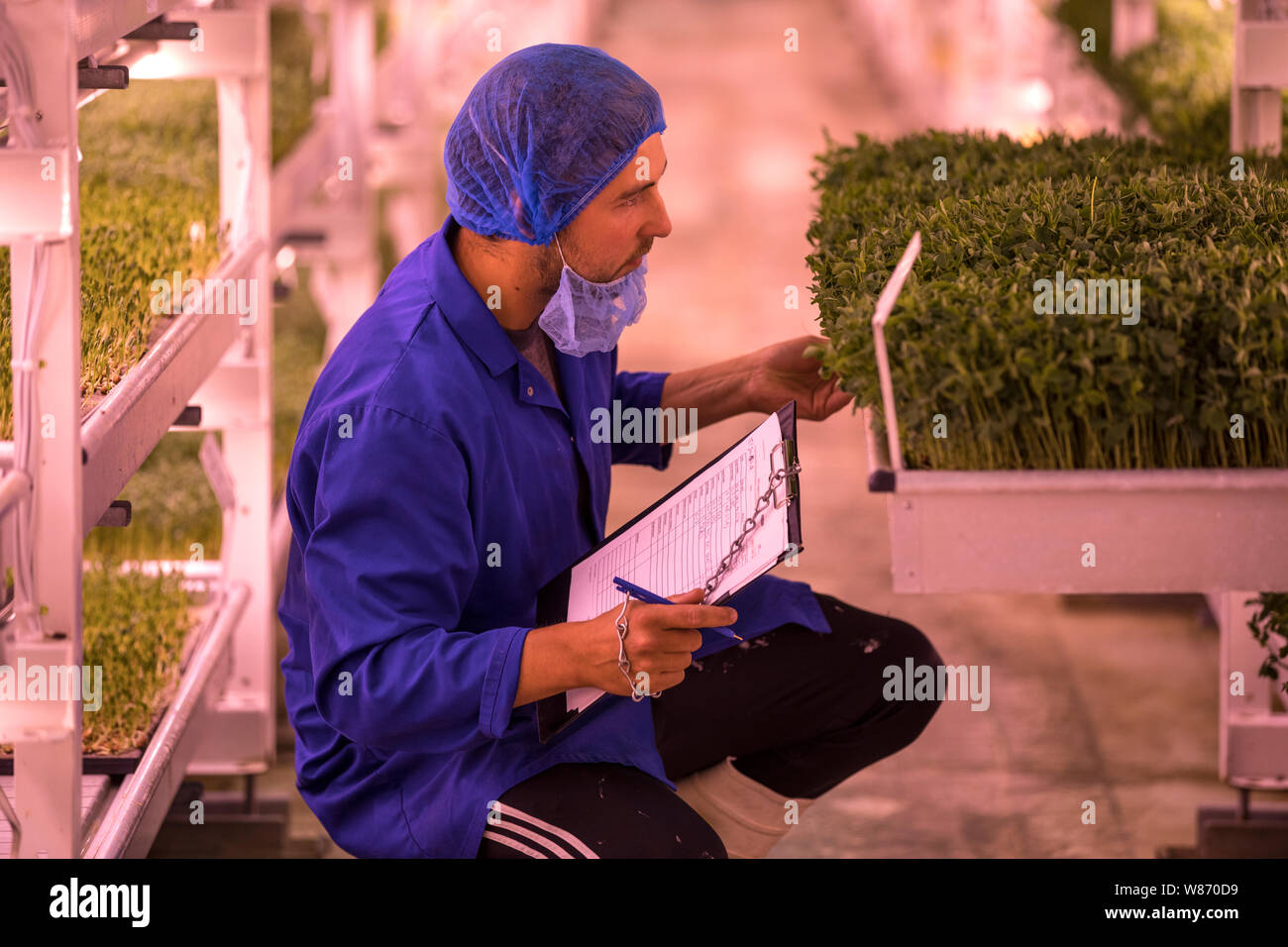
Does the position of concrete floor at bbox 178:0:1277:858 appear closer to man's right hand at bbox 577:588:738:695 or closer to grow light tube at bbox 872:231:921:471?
man's right hand at bbox 577:588:738:695

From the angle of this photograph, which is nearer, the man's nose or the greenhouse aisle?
the man's nose

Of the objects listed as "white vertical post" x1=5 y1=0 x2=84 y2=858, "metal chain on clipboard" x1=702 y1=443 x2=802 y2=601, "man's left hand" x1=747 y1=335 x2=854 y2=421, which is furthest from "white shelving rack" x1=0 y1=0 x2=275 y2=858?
"man's left hand" x1=747 y1=335 x2=854 y2=421

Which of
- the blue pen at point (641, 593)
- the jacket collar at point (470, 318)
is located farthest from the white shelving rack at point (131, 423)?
the blue pen at point (641, 593)

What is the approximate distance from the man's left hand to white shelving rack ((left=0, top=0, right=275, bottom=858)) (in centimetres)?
105

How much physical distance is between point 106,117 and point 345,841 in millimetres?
2517

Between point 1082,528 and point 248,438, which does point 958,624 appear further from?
point 1082,528

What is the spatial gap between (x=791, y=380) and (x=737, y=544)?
26.2 inches

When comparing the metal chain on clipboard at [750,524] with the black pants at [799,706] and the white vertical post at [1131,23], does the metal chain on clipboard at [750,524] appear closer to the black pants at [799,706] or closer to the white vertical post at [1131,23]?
the black pants at [799,706]

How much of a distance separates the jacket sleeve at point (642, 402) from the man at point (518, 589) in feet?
0.68

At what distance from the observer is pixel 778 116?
1175cm

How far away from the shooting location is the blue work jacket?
205 centimetres

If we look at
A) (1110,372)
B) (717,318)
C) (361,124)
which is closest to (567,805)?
(1110,372)

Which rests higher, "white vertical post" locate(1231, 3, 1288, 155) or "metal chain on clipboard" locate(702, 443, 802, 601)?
"white vertical post" locate(1231, 3, 1288, 155)

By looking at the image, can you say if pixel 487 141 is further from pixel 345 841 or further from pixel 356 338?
pixel 345 841
